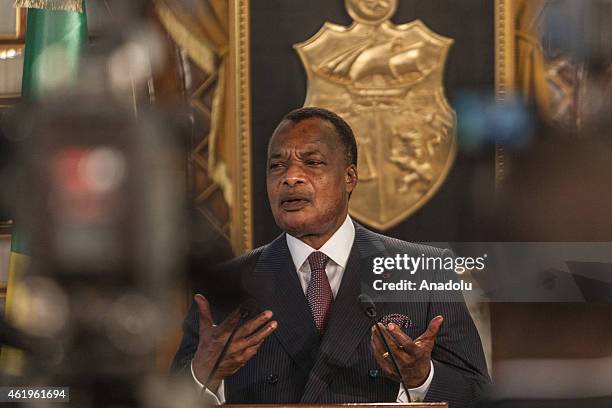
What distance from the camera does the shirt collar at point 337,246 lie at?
2965 millimetres

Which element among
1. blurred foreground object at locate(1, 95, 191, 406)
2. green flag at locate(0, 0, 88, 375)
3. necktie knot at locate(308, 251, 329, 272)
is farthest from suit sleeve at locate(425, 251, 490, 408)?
green flag at locate(0, 0, 88, 375)

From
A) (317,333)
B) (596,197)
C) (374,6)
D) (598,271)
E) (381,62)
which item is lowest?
(317,333)

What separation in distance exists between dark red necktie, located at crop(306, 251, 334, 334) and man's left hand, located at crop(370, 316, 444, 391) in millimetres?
192

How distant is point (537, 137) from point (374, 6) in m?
0.66

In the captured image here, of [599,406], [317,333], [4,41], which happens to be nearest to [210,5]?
[4,41]

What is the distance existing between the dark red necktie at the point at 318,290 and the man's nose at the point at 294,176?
0.25m

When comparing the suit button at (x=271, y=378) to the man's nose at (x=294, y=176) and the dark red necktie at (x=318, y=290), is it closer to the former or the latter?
the dark red necktie at (x=318, y=290)

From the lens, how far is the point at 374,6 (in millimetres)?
2977

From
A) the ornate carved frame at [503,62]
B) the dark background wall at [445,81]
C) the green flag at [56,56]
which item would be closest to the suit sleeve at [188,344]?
the dark background wall at [445,81]

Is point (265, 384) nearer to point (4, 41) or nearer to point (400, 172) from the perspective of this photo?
point (400, 172)

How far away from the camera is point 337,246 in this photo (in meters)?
2.97

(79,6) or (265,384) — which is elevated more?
(79,6)

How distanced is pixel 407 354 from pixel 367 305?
0.20 m

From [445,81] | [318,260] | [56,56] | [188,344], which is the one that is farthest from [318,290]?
[56,56]
